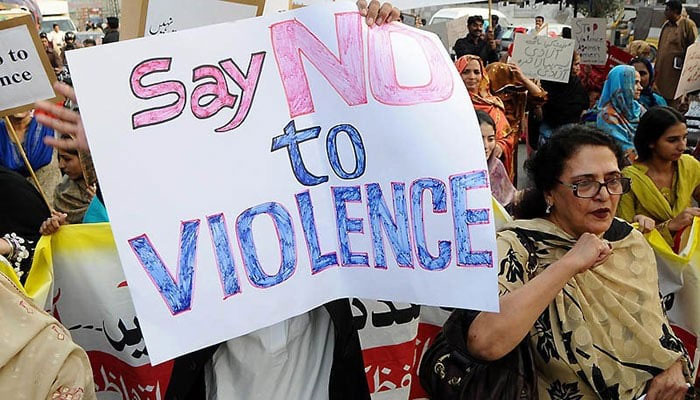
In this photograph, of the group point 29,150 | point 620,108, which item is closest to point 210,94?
point 29,150

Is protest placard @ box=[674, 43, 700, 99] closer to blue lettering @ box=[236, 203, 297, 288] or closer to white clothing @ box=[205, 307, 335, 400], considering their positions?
white clothing @ box=[205, 307, 335, 400]

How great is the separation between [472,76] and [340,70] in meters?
4.09

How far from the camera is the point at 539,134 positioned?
696cm

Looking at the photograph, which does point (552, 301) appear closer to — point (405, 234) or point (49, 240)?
point (405, 234)

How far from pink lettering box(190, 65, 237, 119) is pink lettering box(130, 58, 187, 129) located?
30 mm

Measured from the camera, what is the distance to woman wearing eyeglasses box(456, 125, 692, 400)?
2.04 meters

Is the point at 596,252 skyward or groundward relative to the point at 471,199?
groundward

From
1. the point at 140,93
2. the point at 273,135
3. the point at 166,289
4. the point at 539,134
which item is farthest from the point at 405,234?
the point at 539,134

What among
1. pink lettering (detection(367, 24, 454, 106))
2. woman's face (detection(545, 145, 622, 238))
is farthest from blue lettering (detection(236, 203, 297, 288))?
woman's face (detection(545, 145, 622, 238))

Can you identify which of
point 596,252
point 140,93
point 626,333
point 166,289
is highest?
point 140,93

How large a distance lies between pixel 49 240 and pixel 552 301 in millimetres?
1664

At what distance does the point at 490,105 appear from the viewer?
545 centimetres

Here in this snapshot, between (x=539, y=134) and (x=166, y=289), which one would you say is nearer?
(x=166, y=289)

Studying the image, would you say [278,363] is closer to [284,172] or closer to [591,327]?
[284,172]
